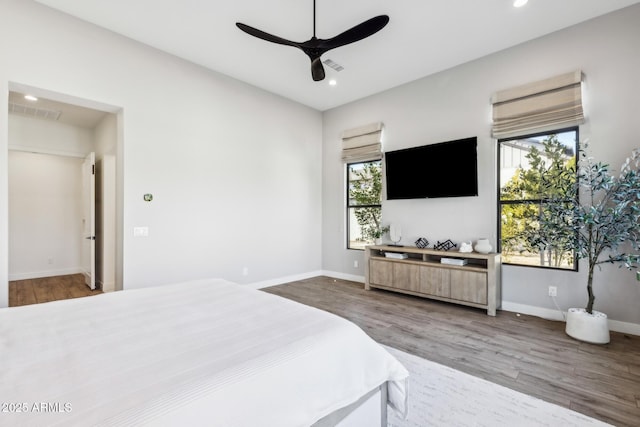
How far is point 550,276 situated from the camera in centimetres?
353

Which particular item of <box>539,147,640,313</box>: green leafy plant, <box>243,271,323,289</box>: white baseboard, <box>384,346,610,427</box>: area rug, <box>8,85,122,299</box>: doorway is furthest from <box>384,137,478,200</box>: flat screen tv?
<box>8,85,122,299</box>: doorway

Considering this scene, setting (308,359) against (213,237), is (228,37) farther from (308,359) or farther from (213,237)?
(308,359)

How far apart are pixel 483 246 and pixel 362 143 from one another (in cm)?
263

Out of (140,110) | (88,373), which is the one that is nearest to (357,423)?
(88,373)

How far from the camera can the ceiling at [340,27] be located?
9.91ft

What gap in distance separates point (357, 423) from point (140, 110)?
3.99 metres

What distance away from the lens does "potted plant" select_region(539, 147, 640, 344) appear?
277 centimetres

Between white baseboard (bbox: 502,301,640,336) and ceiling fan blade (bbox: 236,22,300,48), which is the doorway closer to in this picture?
ceiling fan blade (bbox: 236,22,300,48)

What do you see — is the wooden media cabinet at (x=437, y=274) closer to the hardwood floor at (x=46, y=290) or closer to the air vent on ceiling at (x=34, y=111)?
the hardwood floor at (x=46, y=290)

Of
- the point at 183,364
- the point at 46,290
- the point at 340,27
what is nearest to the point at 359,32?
the point at 340,27

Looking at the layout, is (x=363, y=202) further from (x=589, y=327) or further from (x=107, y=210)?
(x=107, y=210)

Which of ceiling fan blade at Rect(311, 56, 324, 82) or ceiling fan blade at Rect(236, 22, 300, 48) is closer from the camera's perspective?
ceiling fan blade at Rect(236, 22, 300, 48)

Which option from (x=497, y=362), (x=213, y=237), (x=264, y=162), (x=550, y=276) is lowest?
(x=497, y=362)

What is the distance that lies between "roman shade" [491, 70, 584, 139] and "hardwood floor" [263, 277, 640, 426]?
7.52 feet
